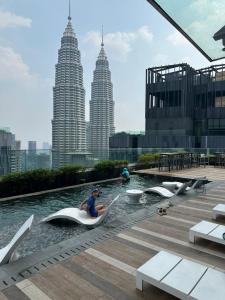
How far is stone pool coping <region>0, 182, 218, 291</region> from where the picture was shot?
3.74 m

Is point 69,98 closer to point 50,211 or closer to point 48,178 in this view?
point 48,178

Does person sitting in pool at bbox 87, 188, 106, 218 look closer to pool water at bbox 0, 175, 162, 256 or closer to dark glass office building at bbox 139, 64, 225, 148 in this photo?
pool water at bbox 0, 175, 162, 256

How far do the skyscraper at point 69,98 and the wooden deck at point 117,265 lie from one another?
8153cm

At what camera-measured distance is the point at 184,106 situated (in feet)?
140

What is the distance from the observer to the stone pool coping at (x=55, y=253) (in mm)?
3740

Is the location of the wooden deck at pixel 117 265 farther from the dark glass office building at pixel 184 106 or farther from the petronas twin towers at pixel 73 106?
the petronas twin towers at pixel 73 106

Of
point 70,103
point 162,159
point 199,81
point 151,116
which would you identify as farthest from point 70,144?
point 162,159

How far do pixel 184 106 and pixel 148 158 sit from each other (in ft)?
87.4

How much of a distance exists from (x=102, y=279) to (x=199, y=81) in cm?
4547

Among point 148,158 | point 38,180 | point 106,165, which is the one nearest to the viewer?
point 38,180

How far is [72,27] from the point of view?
10056 cm

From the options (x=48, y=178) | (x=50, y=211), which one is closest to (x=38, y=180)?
(x=48, y=178)

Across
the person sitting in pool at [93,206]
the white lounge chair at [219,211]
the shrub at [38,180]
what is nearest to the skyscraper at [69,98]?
the shrub at [38,180]

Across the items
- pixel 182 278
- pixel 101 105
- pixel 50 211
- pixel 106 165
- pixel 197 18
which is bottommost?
pixel 50 211
